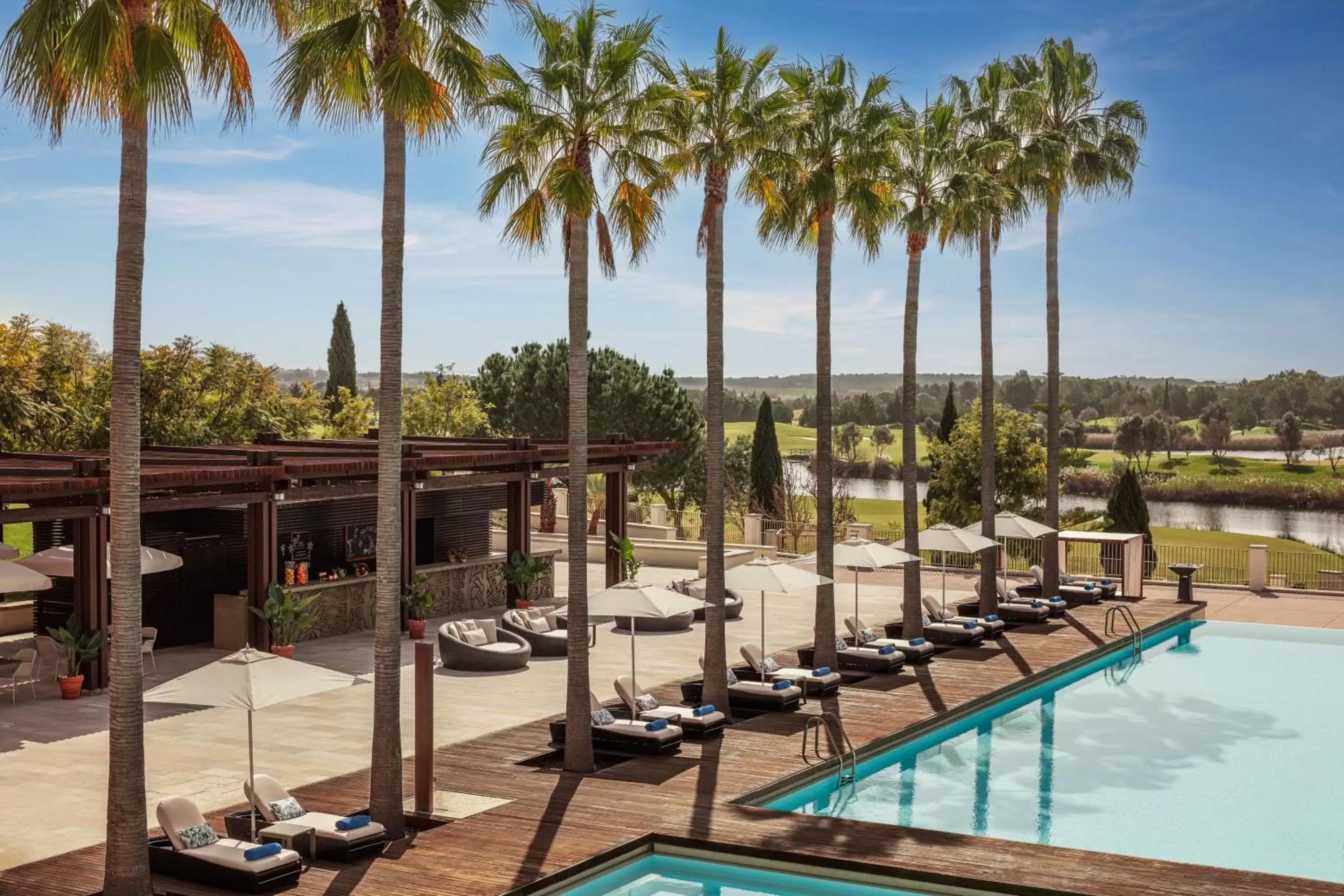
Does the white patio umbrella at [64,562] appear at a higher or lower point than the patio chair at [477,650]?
higher

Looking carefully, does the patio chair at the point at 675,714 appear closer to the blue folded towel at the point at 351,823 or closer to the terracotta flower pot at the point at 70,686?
the blue folded towel at the point at 351,823

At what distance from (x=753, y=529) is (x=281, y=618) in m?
20.7

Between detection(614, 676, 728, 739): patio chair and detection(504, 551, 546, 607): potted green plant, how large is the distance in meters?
12.1

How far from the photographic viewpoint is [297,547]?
28.1 meters

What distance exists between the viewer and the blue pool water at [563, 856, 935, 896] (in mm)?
13734

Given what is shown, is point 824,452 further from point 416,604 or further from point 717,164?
point 416,604

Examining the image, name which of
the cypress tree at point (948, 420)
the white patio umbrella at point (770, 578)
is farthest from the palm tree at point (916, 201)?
the cypress tree at point (948, 420)

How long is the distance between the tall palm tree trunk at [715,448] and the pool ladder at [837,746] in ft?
5.11

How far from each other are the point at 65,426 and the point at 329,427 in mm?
17426

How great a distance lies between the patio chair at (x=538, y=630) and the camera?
25750 mm

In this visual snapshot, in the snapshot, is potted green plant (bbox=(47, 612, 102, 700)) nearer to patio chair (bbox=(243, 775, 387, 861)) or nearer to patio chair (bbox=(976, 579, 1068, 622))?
patio chair (bbox=(243, 775, 387, 861))

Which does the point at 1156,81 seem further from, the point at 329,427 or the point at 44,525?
the point at 44,525

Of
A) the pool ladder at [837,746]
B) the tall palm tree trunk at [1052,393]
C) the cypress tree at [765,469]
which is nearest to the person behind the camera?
the pool ladder at [837,746]

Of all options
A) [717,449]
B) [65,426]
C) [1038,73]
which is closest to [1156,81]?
[1038,73]
